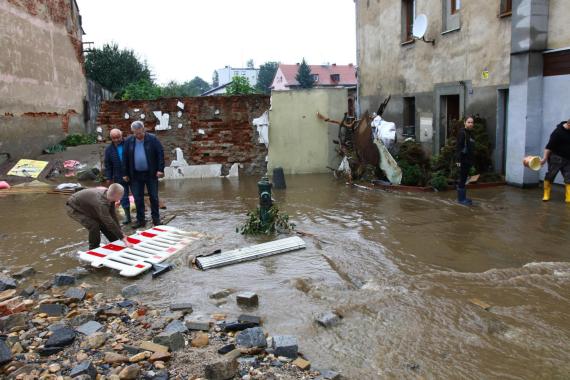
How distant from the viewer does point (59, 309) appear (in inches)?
203

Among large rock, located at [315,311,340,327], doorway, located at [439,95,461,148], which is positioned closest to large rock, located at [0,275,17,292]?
large rock, located at [315,311,340,327]

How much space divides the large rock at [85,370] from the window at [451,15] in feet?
39.6

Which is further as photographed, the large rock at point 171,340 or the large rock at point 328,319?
the large rock at point 328,319

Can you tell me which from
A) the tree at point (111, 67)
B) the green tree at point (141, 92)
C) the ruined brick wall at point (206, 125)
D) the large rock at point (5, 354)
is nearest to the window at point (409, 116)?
the ruined brick wall at point (206, 125)

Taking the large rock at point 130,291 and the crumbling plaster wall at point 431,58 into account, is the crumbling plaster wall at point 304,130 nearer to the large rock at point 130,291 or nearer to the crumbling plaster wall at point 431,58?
the crumbling plaster wall at point 431,58

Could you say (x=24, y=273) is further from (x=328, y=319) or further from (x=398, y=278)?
(x=398, y=278)

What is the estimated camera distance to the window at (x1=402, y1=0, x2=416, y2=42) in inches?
619

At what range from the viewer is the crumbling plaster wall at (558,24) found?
991 cm

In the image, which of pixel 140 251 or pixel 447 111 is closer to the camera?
pixel 140 251

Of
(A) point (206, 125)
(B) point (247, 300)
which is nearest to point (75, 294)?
(B) point (247, 300)

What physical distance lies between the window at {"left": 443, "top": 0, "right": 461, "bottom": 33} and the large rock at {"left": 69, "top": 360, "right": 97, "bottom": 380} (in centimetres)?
1206

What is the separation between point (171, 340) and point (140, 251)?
280 centimetres

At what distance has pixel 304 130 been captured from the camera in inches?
598

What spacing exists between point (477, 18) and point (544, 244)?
725 cm
